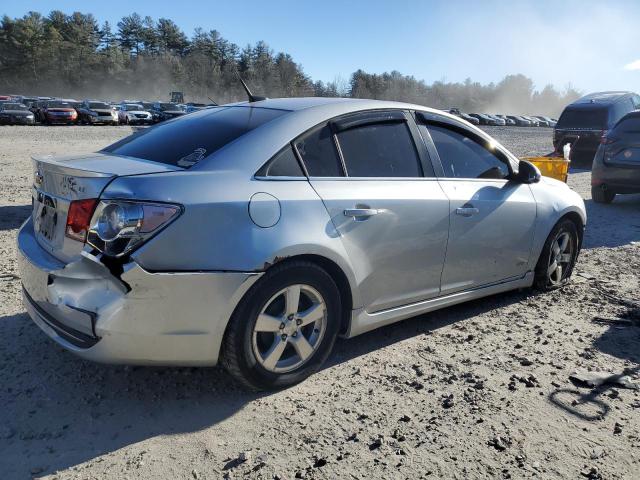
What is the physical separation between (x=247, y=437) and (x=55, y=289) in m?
1.22

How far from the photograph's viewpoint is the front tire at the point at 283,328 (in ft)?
9.37

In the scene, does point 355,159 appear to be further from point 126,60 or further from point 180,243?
point 126,60

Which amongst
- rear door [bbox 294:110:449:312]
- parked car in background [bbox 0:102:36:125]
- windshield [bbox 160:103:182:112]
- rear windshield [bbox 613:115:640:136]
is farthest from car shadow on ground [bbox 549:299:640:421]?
windshield [bbox 160:103:182:112]

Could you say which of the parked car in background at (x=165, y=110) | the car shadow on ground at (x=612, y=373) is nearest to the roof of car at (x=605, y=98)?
the car shadow on ground at (x=612, y=373)

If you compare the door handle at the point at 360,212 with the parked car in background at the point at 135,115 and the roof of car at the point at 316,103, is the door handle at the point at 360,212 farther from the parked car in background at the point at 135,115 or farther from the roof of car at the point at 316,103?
the parked car in background at the point at 135,115

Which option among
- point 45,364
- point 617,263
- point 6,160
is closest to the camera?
point 45,364

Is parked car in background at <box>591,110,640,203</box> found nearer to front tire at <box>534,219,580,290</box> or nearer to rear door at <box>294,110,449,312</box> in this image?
front tire at <box>534,219,580,290</box>

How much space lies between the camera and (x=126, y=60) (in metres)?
103

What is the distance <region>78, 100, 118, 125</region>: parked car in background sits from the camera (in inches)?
1379

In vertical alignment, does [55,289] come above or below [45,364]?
above

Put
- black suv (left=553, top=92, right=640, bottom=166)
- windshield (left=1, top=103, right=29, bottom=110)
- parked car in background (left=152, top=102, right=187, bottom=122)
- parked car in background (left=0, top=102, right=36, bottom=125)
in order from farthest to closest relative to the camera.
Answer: parked car in background (left=152, top=102, right=187, bottom=122) < windshield (left=1, top=103, right=29, bottom=110) < parked car in background (left=0, top=102, right=36, bottom=125) < black suv (left=553, top=92, right=640, bottom=166)

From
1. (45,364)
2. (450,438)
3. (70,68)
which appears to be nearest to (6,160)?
(45,364)

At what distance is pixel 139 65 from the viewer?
102562mm

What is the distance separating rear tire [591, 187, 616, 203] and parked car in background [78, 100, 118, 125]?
3220cm
